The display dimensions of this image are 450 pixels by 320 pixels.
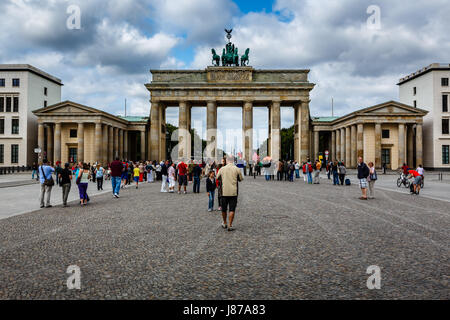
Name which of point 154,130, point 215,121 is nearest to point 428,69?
point 215,121

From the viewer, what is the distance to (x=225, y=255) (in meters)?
6.75

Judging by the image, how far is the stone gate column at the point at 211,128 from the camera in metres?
56.5

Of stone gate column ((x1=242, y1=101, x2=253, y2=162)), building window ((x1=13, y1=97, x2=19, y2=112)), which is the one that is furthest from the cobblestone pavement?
building window ((x1=13, y1=97, x2=19, y2=112))

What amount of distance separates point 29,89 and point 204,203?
5440cm

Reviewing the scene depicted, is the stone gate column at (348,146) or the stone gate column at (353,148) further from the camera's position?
the stone gate column at (348,146)

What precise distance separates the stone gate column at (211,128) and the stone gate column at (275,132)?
8.76 m

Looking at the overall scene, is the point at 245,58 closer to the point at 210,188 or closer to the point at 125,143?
the point at 125,143

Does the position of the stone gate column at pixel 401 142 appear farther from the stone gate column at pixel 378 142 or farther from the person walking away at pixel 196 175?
the person walking away at pixel 196 175

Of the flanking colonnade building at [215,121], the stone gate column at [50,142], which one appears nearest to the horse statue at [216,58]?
the flanking colonnade building at [215,121]

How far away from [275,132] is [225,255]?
49.9 metres

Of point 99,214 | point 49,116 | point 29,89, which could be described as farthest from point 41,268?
point 29,89

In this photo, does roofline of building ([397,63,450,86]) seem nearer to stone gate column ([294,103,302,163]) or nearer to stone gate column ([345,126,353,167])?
stone gate column ([345,126,353,167])
